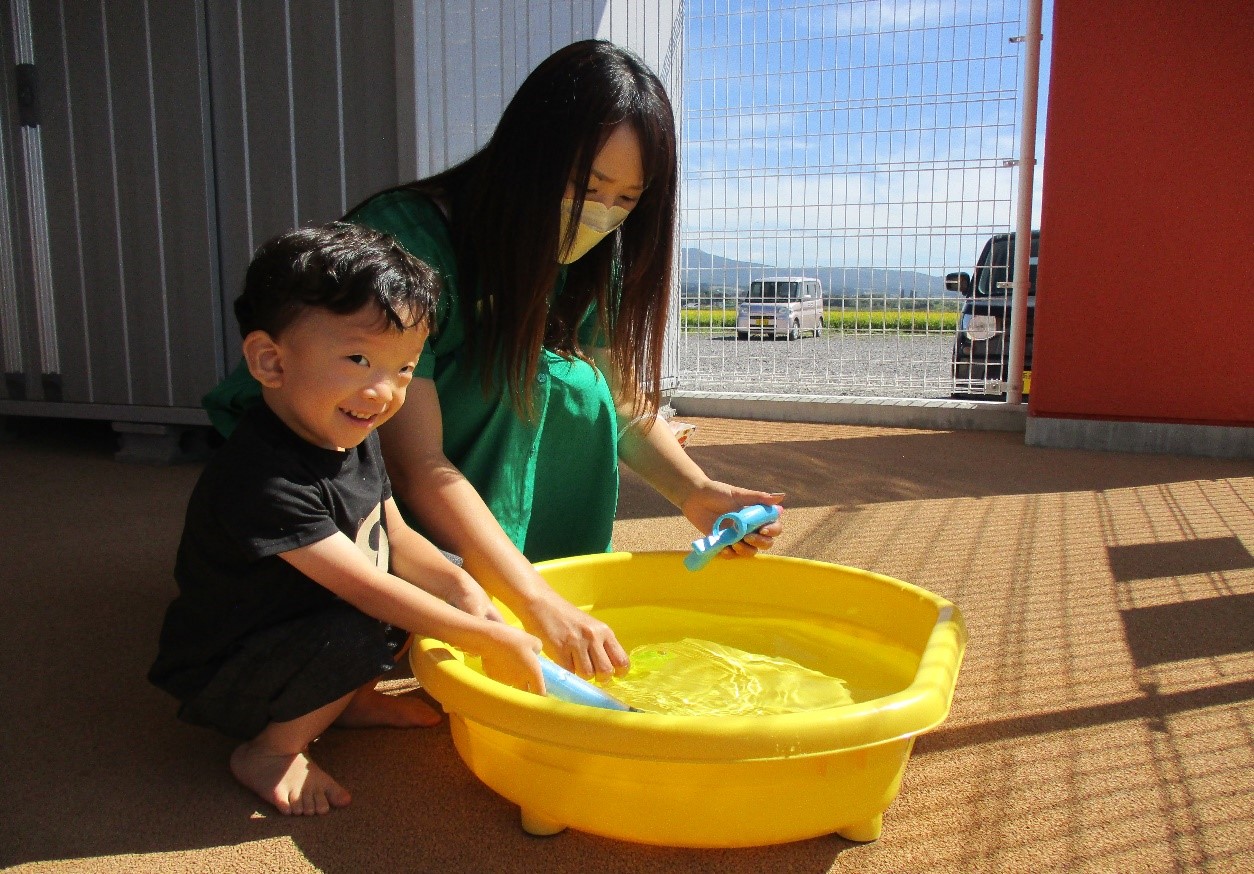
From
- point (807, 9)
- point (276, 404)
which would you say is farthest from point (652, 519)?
point (807, 9)

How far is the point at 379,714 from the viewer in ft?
4.68

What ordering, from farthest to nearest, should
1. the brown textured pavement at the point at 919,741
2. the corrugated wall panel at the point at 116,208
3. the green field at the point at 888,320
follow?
the green field at the point at 888,320 < the corrugated wall panel at the point at 116,208 < the brown textured pavement at the point at 919,741

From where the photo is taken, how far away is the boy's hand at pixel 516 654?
1119 mm

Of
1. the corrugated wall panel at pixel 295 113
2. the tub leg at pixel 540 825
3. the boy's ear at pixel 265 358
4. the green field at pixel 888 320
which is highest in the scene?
the corrugated wall panel at pixel 295 113

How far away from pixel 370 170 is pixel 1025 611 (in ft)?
7.58

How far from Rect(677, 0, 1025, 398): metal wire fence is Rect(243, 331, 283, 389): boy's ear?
144 inches

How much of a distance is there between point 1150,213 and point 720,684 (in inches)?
128

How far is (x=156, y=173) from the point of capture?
3.37 m

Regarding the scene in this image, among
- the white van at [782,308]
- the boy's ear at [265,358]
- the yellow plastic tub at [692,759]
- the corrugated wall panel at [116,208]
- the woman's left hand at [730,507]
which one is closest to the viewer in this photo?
the yellow plastic tub at [692,759]

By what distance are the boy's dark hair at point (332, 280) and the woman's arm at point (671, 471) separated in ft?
2.07

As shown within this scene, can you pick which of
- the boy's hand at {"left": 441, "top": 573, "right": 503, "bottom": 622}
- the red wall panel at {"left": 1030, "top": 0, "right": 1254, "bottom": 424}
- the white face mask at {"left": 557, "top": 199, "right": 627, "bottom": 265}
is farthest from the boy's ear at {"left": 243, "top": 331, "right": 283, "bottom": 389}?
the red wall panel at {"left": 1030, "top": 0, "right": 1254, "bottom": 424}

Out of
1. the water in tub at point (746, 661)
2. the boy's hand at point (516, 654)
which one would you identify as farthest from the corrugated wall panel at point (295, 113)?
the boy's hand at point (516, 654)

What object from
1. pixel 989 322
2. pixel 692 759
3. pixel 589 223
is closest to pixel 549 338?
pixel 589 223

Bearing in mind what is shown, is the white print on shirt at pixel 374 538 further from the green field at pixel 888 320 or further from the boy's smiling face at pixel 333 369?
the green field at pixel 888 320
